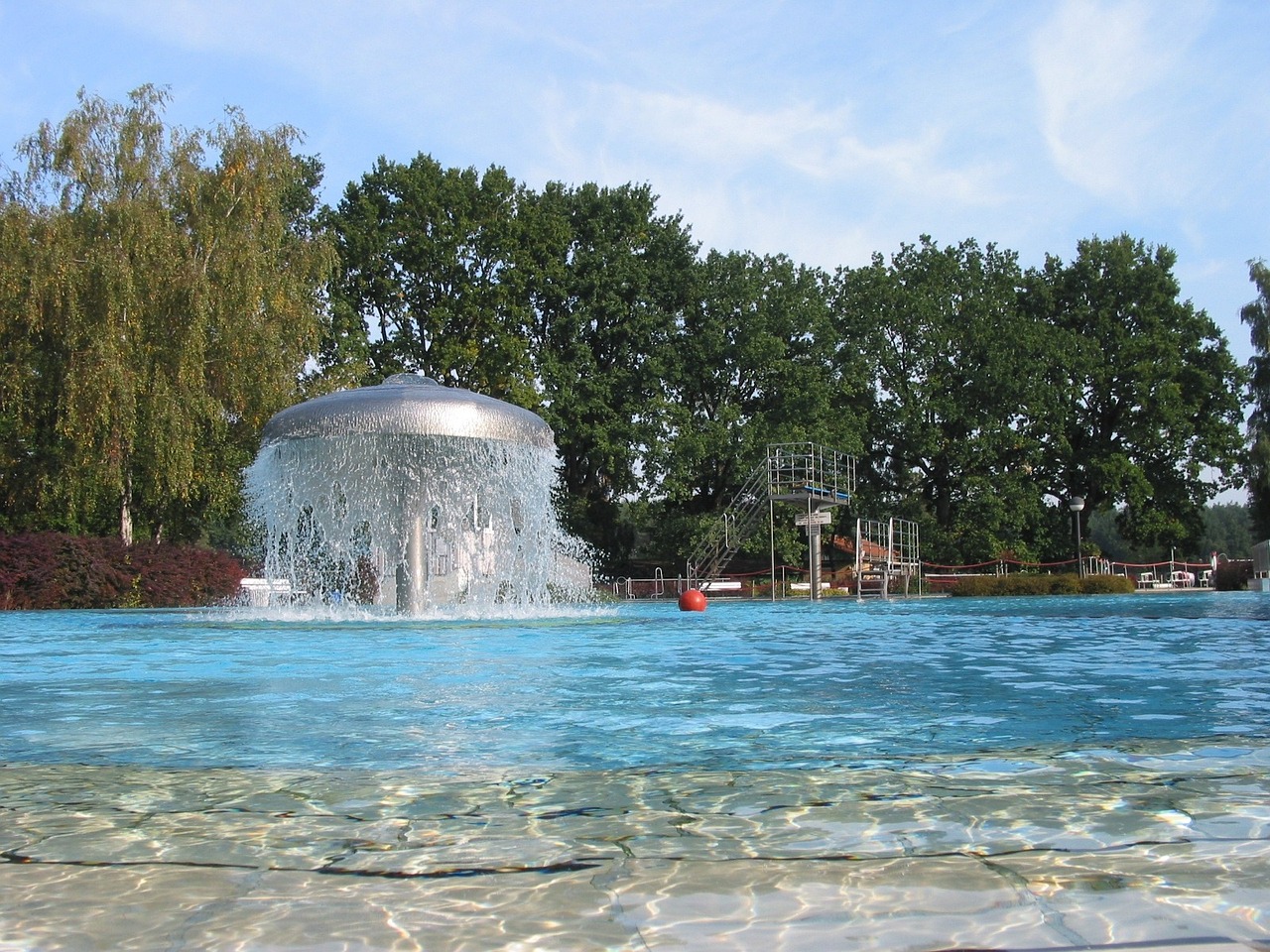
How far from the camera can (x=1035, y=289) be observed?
44.0 metres

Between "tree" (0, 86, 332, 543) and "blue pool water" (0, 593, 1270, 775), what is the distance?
476 inches

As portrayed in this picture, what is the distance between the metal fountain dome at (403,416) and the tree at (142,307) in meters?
9.49

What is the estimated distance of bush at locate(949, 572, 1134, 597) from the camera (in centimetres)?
2994

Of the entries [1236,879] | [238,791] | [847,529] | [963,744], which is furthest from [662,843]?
[847,529]

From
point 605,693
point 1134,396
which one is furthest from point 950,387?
point 605,693

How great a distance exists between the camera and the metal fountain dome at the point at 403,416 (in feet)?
58.1

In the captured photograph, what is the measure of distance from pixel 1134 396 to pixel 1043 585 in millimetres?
14945

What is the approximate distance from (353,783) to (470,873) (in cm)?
158

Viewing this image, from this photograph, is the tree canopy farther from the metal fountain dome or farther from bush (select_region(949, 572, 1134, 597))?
the metal fountain dome

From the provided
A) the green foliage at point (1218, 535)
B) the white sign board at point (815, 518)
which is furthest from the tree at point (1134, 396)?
the green foliage at point (1218, 535)

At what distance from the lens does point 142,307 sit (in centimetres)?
2684

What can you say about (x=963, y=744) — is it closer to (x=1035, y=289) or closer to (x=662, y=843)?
(x=662, y=843)

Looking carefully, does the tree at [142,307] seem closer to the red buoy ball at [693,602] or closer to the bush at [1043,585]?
the red buoy ball at [693,602]

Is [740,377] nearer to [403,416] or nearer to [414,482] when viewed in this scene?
[414,482]
